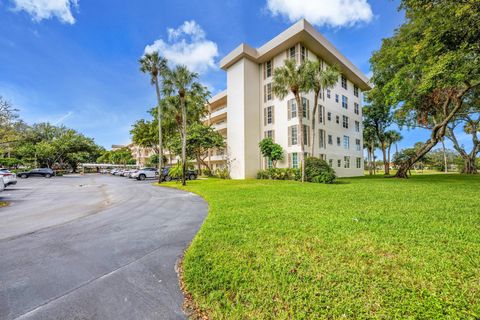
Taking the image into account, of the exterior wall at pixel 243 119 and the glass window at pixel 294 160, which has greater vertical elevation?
the exterior wall at pixel 243 119

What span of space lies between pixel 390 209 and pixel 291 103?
54.0 ft

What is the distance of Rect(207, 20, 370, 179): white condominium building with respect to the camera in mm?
21062

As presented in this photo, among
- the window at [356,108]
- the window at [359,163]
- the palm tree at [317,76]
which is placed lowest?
the window at [359,163]

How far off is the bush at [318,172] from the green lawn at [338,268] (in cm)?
Result: 1092

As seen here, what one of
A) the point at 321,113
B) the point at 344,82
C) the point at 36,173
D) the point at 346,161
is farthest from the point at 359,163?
the point at 36,173

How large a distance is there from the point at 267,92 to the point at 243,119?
181 inches

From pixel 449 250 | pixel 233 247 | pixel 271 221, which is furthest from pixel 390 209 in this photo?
pixel 233 247

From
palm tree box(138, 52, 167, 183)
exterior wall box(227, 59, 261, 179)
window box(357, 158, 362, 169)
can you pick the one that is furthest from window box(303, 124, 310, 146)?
palm tree box(138, 52, 167, 183)

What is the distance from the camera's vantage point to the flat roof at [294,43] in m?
19.4

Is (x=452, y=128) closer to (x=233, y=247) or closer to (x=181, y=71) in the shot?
(x=181, y=71)

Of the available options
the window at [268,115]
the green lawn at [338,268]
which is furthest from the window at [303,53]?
the green lawn at [338,268]

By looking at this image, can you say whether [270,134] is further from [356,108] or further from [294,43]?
[356,108]

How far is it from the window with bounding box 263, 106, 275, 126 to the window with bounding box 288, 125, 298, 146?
299 cm

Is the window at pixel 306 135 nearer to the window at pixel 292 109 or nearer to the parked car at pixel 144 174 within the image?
the window at pixel 292 109
